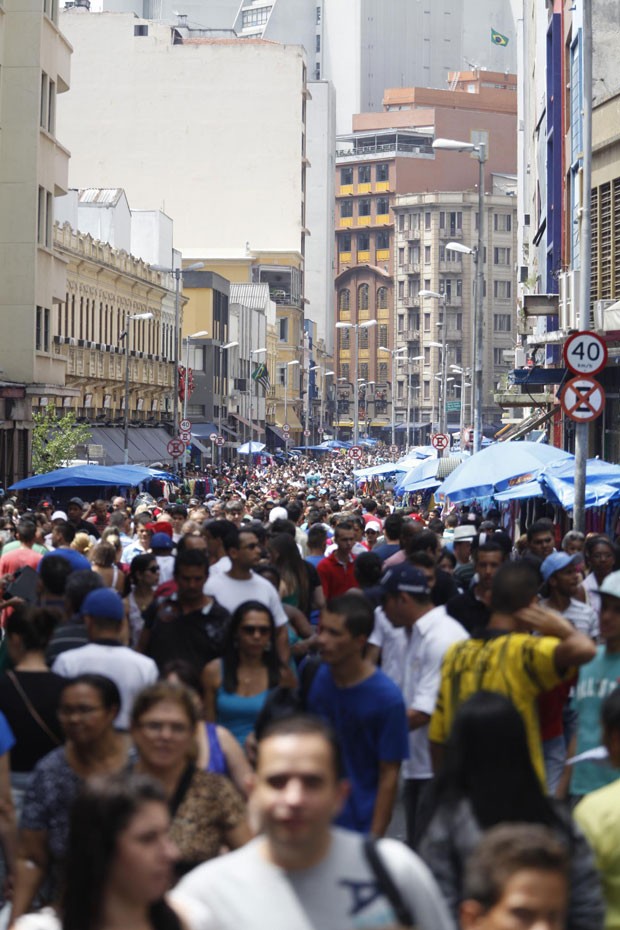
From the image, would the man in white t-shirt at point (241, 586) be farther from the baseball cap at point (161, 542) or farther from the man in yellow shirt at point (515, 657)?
the baseball cap at point (161, 542)

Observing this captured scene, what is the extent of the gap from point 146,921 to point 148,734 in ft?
5.74

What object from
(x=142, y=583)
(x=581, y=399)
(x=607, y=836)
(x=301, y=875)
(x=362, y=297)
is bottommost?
(x=607, y=836)

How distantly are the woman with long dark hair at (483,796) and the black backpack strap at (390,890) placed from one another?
0.81 m

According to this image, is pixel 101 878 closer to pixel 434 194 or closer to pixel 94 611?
pixel 94 611

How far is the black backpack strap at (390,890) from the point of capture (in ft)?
13.0

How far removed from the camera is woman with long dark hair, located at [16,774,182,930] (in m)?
3.81

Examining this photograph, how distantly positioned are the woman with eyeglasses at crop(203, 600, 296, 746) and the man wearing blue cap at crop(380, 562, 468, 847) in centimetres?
61

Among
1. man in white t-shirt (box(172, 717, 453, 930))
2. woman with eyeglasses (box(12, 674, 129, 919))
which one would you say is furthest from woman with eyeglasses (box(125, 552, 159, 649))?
man in white t-shirt (box(172, 717, 453, 930))

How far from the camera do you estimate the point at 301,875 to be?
154 inches

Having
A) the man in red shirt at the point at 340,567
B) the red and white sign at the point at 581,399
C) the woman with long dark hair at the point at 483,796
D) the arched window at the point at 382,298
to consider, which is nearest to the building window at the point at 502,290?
the arched window at the point at 382,298

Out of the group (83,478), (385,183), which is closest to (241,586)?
(83,478)

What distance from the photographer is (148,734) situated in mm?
5594

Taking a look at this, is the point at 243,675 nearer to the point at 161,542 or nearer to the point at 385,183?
the point at 161,542

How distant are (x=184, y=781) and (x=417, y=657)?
8.60 feet
